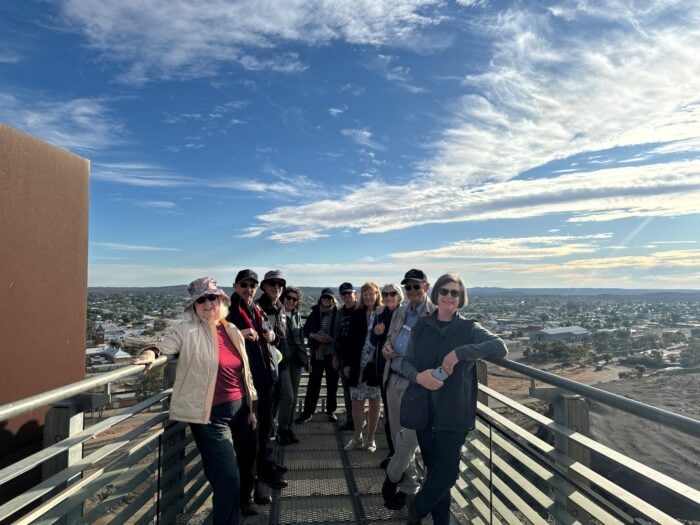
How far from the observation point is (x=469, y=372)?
2717 millimetres

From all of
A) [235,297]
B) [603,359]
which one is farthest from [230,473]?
[603,359]

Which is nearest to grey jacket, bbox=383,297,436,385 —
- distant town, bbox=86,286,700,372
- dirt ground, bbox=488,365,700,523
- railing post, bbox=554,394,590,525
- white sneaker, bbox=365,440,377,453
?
white sneaker, bbox=365,440,377,453

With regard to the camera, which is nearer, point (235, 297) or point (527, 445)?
point (527, 445)

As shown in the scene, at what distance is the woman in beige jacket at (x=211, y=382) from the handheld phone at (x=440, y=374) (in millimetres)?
1316

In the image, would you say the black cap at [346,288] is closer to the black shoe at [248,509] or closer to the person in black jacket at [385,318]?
the person in black jacket at [385,318]

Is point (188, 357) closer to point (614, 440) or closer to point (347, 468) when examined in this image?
point (347, 468)

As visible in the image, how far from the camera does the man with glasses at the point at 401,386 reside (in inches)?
133

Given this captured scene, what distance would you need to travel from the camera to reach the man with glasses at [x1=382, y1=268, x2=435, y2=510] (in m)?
3.37

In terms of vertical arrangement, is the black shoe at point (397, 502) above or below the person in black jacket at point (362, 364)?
below

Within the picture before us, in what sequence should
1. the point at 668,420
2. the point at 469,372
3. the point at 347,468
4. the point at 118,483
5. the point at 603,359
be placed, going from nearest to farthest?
the point at 668,420 < the point at 118,483 < the point at 469,372 < the point at 347,468 < the point at 603,359

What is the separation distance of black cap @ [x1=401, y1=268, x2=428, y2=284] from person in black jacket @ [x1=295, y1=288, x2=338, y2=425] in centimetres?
224

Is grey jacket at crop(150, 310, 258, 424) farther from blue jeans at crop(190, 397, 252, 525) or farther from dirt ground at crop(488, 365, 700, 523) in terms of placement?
dirt ground at crop(488, 365, 700, 523)

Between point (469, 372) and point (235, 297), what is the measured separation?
6.38 ft

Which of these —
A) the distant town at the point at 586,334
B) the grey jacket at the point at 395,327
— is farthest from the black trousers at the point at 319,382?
the distant town at the point at 586,334
